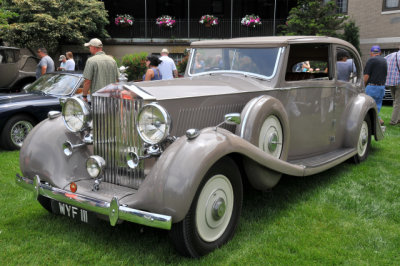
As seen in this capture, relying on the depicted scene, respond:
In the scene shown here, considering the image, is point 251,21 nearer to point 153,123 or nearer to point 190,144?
point 153,123

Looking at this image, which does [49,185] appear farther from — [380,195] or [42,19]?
[42,19]

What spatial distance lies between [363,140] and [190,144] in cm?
387

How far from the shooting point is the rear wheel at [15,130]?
6.38 meters

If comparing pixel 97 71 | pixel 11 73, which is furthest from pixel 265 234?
pixel 11 73

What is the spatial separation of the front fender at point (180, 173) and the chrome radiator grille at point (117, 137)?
19.6 inches

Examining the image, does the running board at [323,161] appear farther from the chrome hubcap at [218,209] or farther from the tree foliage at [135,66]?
the tree foliage at [135,66]

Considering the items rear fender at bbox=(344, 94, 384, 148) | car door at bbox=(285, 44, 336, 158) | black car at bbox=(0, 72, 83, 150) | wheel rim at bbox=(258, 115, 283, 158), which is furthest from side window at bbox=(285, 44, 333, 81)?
black car at bbox=(0, 72, 83, 150)

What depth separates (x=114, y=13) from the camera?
20672 millimetres

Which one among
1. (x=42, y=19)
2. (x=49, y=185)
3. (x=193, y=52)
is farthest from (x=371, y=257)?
(x=42, y=19)

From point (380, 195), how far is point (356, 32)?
42.5 ft

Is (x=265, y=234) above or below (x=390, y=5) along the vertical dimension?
below

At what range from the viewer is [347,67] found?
218 inches

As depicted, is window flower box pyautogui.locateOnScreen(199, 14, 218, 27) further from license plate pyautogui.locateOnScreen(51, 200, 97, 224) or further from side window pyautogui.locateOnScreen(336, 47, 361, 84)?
license plate pyautogui.locateOnScreen(51, 200, 97, 224)

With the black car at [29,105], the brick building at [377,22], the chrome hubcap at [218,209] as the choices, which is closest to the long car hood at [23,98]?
the black car at [29,105]
